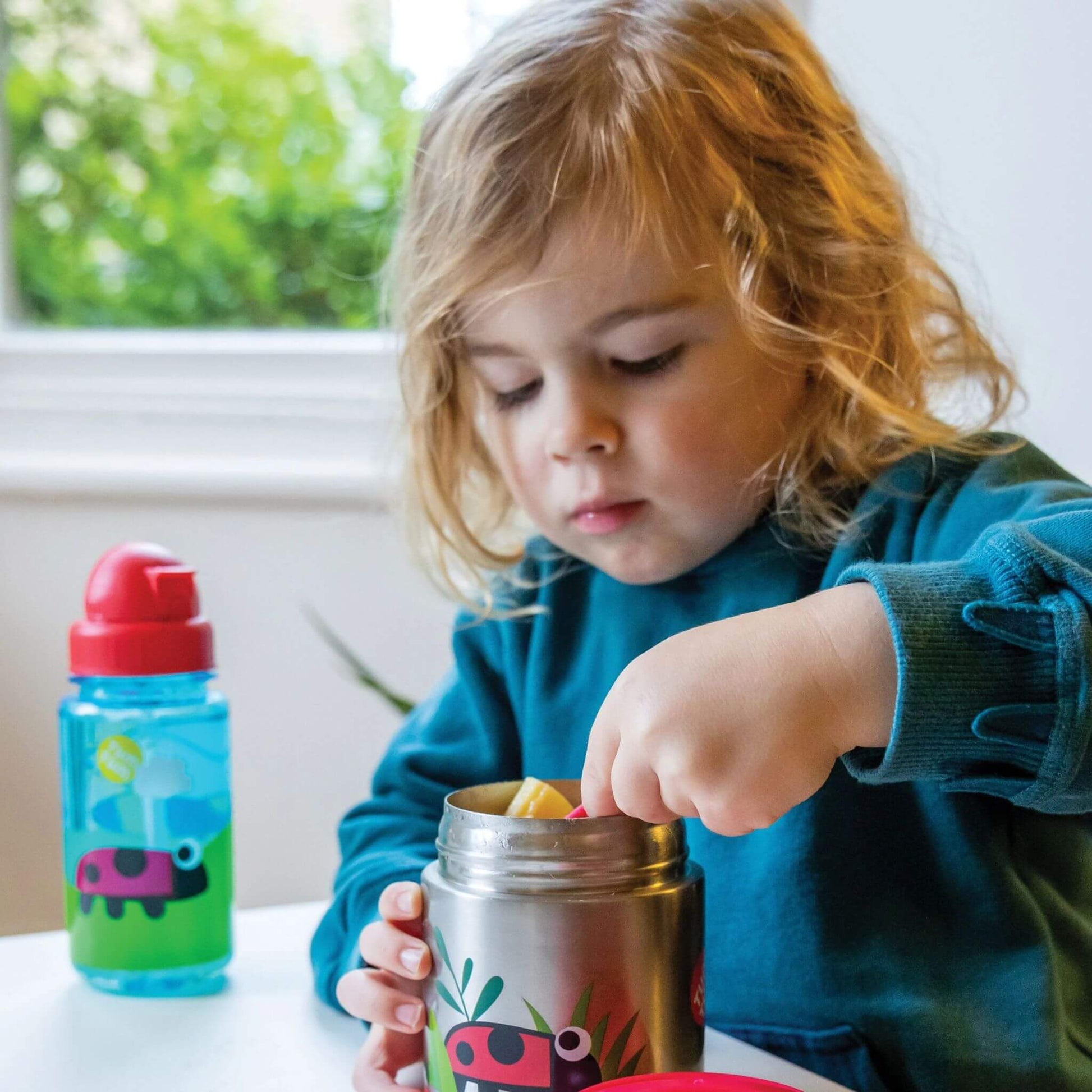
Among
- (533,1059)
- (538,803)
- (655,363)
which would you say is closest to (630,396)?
(655,363)

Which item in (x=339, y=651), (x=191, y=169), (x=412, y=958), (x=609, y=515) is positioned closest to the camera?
(x=412, y=958)

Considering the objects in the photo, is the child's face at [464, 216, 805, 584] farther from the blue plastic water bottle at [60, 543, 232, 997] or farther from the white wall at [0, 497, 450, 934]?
the white wall at [0, 497, 450, 934]

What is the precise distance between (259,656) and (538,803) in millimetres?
995

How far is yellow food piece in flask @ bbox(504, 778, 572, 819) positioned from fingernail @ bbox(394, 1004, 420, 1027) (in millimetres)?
95

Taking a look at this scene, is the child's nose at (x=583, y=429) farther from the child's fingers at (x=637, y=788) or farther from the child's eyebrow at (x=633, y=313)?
the child's fingers at (x=637, y=788)

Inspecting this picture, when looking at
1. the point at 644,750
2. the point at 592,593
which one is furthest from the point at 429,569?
the point at 644,750

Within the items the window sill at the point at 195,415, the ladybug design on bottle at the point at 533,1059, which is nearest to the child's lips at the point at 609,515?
the ladybug design on bottle at the point at 533,1059

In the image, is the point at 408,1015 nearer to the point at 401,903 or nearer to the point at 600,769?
the point at 401,903

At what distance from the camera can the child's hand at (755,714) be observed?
0.47 m

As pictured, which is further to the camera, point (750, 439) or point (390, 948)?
point (750, 439)

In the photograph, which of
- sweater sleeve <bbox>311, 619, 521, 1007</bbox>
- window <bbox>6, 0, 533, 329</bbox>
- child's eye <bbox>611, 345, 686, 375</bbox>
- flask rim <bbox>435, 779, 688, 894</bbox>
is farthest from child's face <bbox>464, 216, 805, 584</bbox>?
window <bbox>6, 0, 533, 329</bbox>

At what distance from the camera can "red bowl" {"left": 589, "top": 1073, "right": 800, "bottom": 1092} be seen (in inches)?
16.1

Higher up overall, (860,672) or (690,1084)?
(860,672)

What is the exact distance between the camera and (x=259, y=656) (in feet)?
4.83
